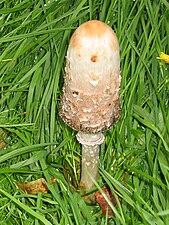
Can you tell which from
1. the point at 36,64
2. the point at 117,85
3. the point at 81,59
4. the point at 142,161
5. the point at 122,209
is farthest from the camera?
the point at 36,64

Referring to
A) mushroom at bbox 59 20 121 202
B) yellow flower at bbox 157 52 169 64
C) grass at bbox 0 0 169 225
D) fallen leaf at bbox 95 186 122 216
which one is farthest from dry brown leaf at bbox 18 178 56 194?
yellow flower at bbox 157 52 169 64

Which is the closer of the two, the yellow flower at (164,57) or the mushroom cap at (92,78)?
the mushroom cap at (92,78)

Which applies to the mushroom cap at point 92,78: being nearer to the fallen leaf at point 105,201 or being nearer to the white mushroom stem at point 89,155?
the white mushroom stem at point 89,155

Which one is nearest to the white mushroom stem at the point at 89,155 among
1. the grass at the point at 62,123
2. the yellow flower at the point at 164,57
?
the grass at the point at 62,123

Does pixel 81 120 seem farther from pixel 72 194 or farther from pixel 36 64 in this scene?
pixel 36 64

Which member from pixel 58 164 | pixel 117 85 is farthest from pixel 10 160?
pixel 117 85

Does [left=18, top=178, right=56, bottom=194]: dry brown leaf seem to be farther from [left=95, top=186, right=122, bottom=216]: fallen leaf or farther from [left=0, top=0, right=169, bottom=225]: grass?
[left=95, top=186, right=122, bottom=216]: fallen leaf

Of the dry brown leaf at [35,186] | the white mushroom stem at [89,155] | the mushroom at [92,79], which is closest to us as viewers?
the mushroom at [92,79]
